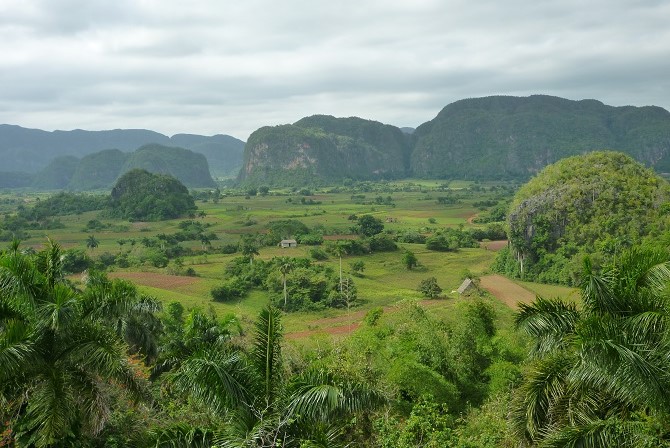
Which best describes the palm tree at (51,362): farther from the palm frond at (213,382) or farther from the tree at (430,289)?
the tree at (430,289)

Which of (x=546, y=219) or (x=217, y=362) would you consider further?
(x=546, y=219)

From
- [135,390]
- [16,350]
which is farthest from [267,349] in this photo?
[16,350]

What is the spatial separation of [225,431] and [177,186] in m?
99.1

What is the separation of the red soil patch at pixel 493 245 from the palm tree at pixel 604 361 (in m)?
49.8

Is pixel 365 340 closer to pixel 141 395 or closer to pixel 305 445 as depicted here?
Answer: pixel 141 395

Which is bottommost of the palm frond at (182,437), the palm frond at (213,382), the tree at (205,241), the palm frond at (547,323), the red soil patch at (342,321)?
the tree at (205,241)

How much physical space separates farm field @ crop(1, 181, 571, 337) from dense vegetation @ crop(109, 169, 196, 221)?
3.90m

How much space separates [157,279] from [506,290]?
25722 mm

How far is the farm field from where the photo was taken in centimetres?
3572

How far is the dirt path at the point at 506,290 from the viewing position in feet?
118

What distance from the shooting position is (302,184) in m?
176

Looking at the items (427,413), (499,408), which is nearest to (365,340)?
(499,408)

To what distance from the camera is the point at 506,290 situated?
1549 inches

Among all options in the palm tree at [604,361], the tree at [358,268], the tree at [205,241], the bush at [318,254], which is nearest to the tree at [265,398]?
the palm tree at [604,361]
